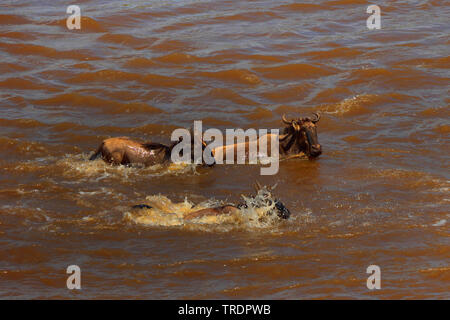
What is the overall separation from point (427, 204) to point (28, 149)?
239 inches

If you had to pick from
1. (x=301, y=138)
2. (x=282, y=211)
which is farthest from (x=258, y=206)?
(x=301, y=138)

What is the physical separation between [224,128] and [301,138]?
158 cm

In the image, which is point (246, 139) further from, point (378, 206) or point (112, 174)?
point (378, 206)

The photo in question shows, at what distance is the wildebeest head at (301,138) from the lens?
11.2 metres

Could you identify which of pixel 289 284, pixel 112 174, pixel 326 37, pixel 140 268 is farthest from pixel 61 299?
pixel 326 37

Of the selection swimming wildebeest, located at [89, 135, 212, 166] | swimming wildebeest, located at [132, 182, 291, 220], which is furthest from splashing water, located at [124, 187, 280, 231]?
swimming wildebeest, located at [89, 135, 212, 166]

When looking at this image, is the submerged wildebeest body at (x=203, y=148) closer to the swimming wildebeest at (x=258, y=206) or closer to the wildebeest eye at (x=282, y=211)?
the swimming wildebeest at (x=258, y=206)

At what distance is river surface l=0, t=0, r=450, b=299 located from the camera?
24.6 ft

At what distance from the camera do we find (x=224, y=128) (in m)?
12.4

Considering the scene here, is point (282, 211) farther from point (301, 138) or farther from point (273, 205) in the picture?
point (301, 138)

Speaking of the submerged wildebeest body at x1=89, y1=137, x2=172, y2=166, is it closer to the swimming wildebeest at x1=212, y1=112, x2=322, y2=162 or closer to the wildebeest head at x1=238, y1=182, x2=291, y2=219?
the swimming wildebeest at x1=212, y1=112, x2=322, y2=162

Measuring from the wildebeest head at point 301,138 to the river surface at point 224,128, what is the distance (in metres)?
0.23

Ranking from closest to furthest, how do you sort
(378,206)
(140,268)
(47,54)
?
(140,268)
(378,206)
(47,54)

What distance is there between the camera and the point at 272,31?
18188 millimetres
